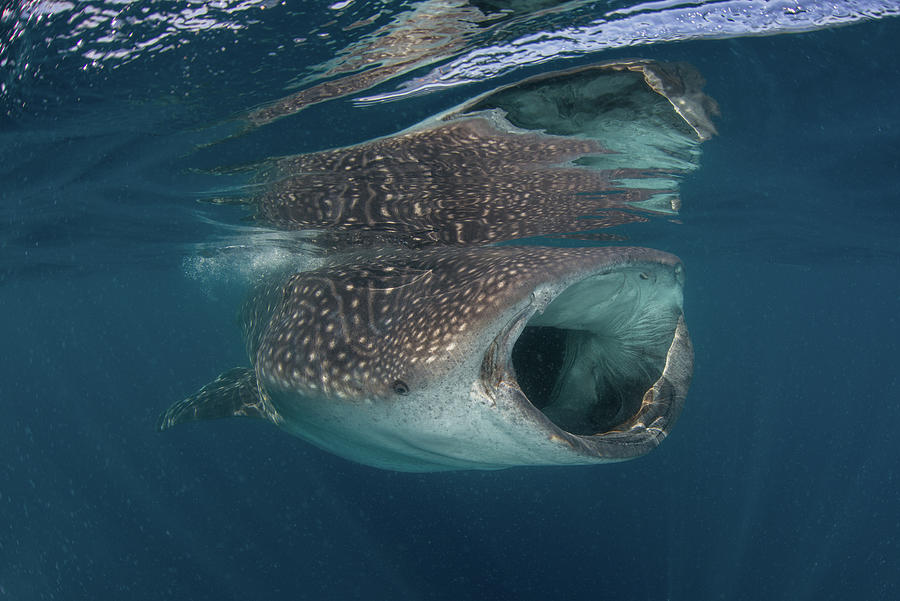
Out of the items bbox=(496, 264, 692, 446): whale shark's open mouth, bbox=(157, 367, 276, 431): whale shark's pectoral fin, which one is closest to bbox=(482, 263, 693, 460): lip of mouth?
bbox=(496, 264, 692, 446): whale shark's open mouth

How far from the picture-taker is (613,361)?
4.14 metres

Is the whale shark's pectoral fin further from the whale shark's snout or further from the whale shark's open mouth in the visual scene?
the whale shark's open mouth

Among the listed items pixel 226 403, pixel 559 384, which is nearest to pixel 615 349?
pixel 559 384

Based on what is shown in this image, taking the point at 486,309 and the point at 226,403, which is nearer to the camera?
the point at 486,309

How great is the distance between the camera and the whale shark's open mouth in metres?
3.41

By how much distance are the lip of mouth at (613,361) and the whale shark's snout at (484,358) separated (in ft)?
0.04

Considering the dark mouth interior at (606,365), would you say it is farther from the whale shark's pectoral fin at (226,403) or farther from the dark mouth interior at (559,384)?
the whale shark's pectoral fin at (226,403)

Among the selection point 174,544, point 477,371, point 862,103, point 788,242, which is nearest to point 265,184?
point 477,371

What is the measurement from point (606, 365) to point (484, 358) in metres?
1.63

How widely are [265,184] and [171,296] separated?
3890 cm

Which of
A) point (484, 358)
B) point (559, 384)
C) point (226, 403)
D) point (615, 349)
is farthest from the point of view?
point (226, 403)

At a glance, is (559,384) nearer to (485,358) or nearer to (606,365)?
(606,365)

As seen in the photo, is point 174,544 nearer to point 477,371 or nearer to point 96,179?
point 96,179

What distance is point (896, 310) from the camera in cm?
5178
